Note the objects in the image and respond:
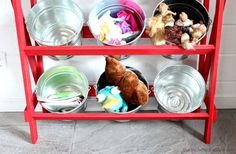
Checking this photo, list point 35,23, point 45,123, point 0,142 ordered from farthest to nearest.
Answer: point 45,123
point 0,142
point 35,23

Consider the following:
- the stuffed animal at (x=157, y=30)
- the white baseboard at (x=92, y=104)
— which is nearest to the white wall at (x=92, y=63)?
the white baseboard at (x=92, y=104)

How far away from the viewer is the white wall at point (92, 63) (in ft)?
5.89

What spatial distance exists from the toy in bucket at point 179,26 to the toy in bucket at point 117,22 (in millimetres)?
61

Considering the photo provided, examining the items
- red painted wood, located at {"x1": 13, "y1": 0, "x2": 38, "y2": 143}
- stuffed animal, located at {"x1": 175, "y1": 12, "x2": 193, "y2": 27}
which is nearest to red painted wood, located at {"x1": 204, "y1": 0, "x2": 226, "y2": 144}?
stuffed animal, located at {"x1": 175, "y1": 12, "x2": 193, "y2": 27}

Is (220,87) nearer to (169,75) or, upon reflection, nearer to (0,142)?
(169,75)

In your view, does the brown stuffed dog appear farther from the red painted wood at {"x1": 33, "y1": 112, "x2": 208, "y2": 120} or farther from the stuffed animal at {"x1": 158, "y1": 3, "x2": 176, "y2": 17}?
the stuffed animal at {"x1": 158, "y1": 3, "x2": 176, "y2": 17}

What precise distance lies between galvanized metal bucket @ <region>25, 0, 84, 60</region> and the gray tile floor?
0.40 metres

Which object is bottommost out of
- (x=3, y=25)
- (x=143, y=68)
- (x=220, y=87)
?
(x=220, y=87)

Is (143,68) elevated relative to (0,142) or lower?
elevated

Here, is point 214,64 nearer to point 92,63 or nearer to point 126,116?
point 126,116

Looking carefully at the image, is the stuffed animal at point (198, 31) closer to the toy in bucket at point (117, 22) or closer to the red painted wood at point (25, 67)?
the toy in bucket at point (117, 22)

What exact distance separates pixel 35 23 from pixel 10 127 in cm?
57

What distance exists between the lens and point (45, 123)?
76.5 inches

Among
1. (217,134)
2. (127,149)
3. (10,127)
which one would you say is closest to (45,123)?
(10,127)
